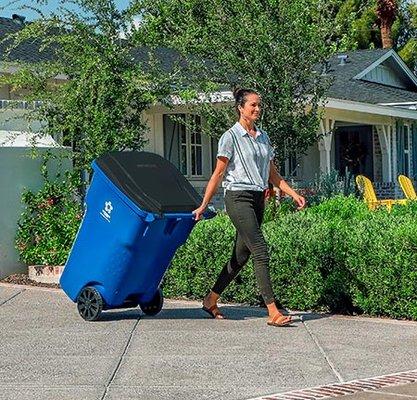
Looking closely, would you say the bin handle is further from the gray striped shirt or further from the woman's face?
the woman's face

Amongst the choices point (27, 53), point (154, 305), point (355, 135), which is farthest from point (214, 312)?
point (355, 135)

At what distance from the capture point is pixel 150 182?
27.6ft

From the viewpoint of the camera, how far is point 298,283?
9320 mm

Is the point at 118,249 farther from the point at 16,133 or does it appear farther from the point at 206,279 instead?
the point at 16,133

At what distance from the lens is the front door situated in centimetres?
2536

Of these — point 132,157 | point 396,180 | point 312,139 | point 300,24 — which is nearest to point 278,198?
point 312,139

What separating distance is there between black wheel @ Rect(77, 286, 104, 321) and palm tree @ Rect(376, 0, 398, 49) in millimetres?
34243

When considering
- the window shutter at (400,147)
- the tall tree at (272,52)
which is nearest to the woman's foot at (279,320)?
the tall tree at (272,52)

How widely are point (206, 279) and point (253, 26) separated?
377cm

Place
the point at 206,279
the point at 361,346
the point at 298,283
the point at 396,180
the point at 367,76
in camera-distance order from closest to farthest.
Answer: the point at 361,346 → the point at 298,283 → the point at 206,279 → the point at 396,180 → the point at 367,76

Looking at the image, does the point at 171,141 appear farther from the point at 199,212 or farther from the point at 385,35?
the point at 385,35

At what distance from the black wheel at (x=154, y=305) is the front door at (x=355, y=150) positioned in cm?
1655

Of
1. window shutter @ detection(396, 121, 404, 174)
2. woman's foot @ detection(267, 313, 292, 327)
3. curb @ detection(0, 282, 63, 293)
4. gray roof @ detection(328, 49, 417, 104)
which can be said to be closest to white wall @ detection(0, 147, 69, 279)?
curb @ detection(0, 282, 63, 293)

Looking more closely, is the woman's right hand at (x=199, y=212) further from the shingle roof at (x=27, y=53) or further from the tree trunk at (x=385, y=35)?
the tree trunk at (x=385, y=35)
